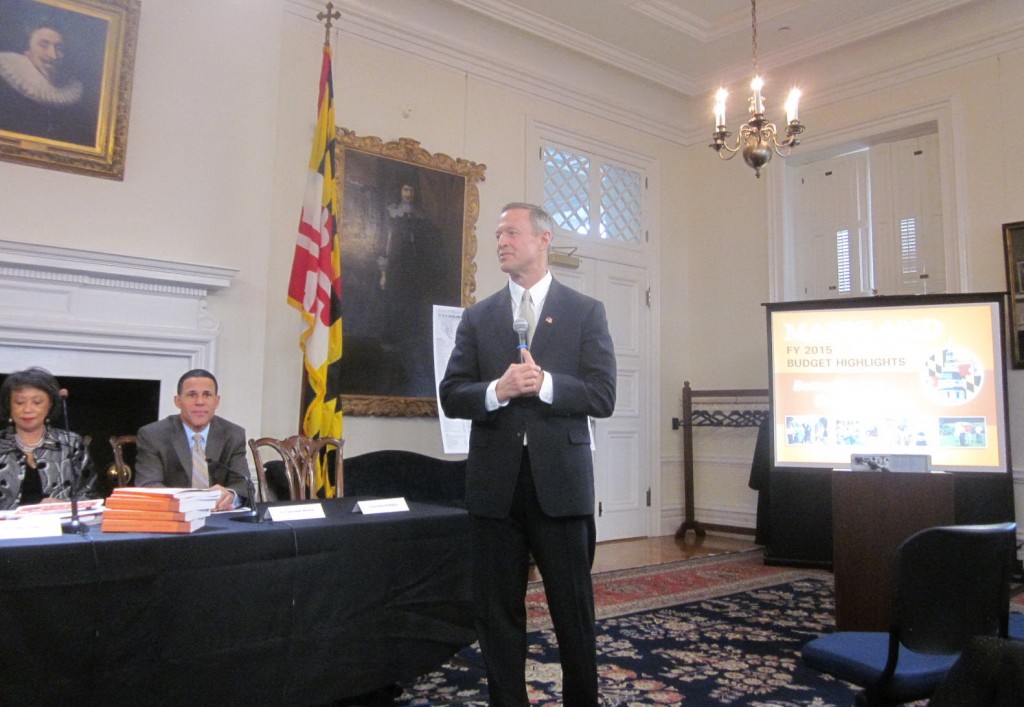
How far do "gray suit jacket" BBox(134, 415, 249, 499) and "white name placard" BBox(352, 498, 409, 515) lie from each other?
1.76 ft

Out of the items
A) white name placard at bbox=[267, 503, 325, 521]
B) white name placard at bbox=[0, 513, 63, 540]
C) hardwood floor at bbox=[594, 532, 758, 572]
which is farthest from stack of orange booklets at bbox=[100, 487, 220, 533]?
hardwood floor at bbox=[594, 532, 758, 572]

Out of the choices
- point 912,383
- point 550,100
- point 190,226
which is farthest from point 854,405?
point 190,226

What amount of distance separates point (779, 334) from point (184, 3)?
14.0 feet

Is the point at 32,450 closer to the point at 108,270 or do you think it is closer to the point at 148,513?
the point at 148,513

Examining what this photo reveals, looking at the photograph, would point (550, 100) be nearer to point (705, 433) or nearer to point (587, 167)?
point (587, 167)

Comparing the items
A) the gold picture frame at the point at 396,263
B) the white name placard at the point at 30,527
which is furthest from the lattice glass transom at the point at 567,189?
the white name placard at the point at 30,527

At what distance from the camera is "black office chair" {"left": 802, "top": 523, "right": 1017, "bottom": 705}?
70.0 inches

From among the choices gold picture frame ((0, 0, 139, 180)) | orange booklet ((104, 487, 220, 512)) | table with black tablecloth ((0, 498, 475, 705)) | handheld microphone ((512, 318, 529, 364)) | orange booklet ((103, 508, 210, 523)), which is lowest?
table with black tablecloth ((0, 498, 475, 705))

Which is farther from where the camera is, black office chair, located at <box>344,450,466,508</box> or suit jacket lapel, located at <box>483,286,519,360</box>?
black office chair, located at <box>344,450,466,508</box>

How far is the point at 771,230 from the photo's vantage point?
259 inches

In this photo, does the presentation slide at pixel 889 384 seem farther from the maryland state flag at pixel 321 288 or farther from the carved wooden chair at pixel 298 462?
the carved wooden chair at pixel 298 462

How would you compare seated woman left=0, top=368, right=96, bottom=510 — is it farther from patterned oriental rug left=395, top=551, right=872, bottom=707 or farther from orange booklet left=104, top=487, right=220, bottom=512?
patterned oriental rug left=395, top=551, right=872, bottom=707

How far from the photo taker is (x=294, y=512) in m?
2.36

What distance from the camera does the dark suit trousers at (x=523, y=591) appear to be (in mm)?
1853
